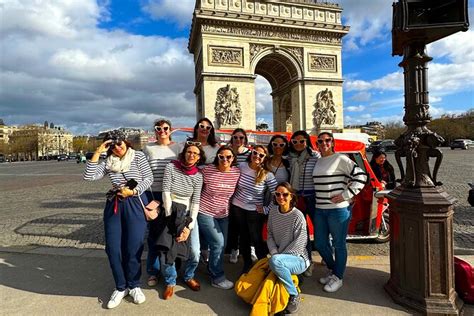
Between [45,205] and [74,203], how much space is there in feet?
2.42

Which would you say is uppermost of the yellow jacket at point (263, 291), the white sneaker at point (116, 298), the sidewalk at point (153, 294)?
the yellow jacket at point (263, 291)

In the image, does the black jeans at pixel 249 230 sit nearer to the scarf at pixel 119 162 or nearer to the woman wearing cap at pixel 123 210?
the woman wearing cap at pixel 123 210

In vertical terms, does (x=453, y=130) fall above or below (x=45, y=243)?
above

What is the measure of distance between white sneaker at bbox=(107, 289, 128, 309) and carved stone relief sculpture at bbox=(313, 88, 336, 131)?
21.1 m

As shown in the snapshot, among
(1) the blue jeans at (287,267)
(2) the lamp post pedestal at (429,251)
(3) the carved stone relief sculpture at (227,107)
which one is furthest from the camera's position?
(3) the carved stone relief sculpture at (227,107)

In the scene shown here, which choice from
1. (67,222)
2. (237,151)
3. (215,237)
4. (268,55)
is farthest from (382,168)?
(268,55)

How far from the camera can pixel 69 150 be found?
409 feet

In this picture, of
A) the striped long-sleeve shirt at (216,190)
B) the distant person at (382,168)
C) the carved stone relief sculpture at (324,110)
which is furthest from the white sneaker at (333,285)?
the carved stone relief sculpture at (324,110)

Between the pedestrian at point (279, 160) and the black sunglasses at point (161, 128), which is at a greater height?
the black sunglasses at point (161, 128)

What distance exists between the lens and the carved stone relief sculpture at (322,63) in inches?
907

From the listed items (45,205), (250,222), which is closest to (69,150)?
(45,205)

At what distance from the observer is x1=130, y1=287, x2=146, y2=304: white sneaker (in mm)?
3092

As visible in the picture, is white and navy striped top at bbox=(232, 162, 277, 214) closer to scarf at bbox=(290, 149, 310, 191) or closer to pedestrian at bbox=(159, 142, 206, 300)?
scarf at bbox=(290, 149, 310, 191)

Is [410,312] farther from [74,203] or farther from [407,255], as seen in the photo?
[74,203]
